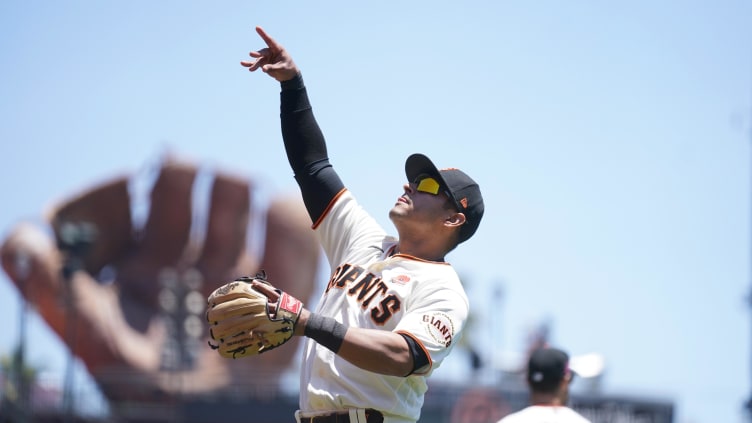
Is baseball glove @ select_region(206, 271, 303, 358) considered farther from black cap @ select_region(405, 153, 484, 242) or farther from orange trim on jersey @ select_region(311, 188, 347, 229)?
black cap @ select_region(405, 153, 484, 242)

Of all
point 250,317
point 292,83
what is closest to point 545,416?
point 292,83

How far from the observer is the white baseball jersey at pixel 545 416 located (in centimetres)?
591

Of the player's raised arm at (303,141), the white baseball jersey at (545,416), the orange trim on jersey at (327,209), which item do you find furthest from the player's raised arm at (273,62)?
the white baseball jersey at (545,416)

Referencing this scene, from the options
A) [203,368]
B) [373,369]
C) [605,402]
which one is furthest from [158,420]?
[373,369]

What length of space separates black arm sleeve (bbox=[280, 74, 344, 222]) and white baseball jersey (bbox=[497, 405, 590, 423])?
1.64m

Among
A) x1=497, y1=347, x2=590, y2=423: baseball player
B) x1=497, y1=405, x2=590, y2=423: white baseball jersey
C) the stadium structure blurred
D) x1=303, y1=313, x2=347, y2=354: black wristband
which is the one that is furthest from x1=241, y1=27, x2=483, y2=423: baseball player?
the stadium structure blurred

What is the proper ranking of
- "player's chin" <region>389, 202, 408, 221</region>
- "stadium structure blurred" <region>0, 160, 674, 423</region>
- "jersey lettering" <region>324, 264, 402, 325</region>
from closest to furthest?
"jersey lettering" <region>324, 264, 402, 325</region> < "player's chin" <region>389, 202, 408, 221</region> < "stadium structure blurred" <region>0, 160, 674, 423</region>

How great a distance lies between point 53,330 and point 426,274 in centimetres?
2891

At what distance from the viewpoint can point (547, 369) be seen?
620 cm

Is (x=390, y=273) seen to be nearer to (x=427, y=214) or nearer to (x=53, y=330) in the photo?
(x=427, y=214)

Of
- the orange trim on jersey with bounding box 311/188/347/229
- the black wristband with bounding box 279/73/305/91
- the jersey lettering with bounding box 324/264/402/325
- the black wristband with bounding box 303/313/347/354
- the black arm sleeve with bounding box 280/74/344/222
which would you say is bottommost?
the black wristband with bounding box 303/313/347/354

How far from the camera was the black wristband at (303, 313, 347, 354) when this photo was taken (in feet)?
13.5

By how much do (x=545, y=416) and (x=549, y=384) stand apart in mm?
261

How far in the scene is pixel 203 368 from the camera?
3150 centimetres
